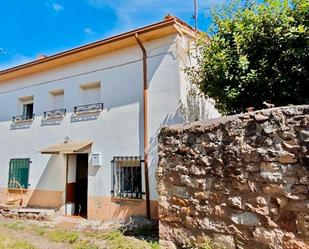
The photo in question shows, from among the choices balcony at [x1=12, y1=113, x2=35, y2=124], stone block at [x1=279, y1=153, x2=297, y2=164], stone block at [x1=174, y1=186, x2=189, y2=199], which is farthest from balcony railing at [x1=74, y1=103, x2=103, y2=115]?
stone block at [x1=279, y1=153, x2=297, y2=164]

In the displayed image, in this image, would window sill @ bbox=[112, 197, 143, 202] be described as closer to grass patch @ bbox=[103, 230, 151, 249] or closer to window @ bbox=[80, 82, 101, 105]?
grass patch @ bbox=[103, 230, 151, 249]

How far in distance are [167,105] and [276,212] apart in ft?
21.0

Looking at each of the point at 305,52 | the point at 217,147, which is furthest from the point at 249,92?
the point at 217,147

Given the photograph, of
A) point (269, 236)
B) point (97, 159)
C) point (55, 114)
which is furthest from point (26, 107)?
point (269, 236)

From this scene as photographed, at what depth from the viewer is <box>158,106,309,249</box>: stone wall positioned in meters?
5.75

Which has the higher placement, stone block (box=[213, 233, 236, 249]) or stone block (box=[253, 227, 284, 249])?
stone block (box=[253, 227, 284, 249])

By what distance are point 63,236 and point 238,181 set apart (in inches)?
253

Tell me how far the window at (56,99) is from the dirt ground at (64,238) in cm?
618

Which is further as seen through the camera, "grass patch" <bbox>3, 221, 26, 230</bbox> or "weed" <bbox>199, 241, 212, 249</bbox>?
"grass patch" <bbox>3, 221, 26, 230</bbox>

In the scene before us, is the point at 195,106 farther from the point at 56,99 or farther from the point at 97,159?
the point at 56,99

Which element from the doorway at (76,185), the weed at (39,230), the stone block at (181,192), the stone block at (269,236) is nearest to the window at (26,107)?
the doorway at (76,185)

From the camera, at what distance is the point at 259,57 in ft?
29.7

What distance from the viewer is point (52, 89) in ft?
49.4

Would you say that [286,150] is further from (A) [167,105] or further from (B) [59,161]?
(B) [59,161]
